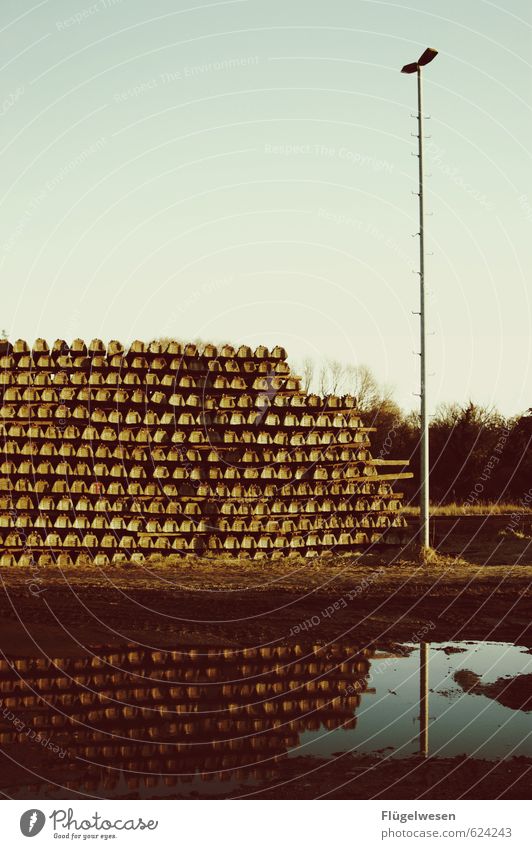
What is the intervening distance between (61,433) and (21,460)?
1151mm

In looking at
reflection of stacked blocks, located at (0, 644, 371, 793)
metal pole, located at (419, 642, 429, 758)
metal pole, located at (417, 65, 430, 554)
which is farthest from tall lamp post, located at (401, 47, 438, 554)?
reflection of stacked blocks, located at (0, 644, 371, 793)

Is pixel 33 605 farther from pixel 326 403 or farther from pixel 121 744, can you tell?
pixel 326 403

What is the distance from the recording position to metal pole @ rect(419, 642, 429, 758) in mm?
8289

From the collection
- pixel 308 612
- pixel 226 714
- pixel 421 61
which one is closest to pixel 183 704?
pixel 226 714

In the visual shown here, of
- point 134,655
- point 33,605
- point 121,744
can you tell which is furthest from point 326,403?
point 121,744

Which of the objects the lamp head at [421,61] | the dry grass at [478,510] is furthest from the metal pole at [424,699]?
the dry grass at [478,510]

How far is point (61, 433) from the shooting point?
21.0 m

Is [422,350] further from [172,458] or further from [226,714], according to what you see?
[226,714]

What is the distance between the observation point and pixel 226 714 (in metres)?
9.15
